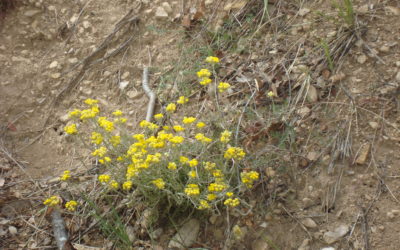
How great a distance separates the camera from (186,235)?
2816 mm

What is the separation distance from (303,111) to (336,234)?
86 centimetres

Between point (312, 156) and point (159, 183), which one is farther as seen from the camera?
point (312, 156)

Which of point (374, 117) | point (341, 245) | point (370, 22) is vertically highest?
point (370, 22)

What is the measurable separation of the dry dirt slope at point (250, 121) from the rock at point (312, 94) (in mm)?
33

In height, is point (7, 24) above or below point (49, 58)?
above

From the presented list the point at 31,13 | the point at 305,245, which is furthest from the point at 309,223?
the point at 31,13

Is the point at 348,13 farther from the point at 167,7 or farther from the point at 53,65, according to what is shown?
the point at 53,65

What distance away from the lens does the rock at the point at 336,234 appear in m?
2.57

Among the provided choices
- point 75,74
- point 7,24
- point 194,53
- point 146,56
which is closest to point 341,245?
point 194,53

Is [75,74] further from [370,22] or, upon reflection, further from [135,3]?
[370,22]

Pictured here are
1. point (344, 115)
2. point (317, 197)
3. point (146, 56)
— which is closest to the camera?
point (317, 197)

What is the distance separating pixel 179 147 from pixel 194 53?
4.17ft

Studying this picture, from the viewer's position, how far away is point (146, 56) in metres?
4.09

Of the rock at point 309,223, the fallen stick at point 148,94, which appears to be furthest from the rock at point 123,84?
the rock at point 309,223
